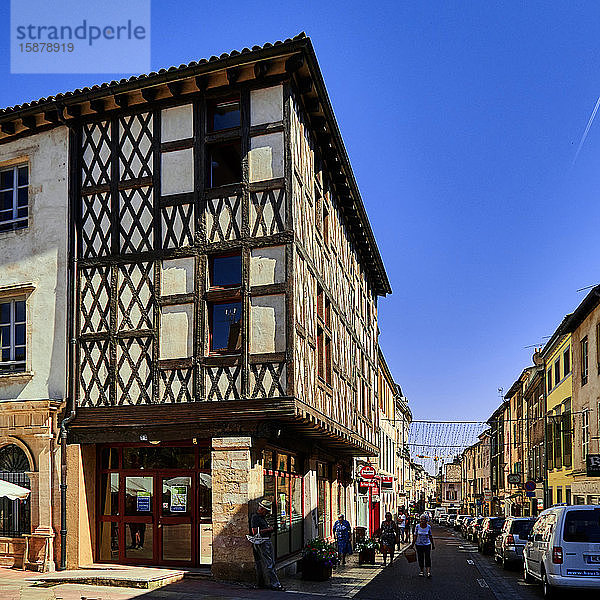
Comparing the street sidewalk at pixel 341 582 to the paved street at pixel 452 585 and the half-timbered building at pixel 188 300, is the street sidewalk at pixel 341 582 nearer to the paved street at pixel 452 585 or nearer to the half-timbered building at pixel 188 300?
the paved street at pixel 452 585

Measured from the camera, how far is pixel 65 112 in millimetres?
18672

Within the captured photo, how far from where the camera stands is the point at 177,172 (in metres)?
17.9

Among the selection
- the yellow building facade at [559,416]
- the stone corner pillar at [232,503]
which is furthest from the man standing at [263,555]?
the yellow building facade at [559,416]

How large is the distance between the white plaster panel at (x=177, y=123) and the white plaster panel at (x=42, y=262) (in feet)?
8.28

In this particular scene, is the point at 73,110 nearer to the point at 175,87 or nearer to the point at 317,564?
the point at 175,87

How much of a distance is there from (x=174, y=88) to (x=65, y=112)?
2.80 m

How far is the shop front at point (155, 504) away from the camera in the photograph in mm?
17875

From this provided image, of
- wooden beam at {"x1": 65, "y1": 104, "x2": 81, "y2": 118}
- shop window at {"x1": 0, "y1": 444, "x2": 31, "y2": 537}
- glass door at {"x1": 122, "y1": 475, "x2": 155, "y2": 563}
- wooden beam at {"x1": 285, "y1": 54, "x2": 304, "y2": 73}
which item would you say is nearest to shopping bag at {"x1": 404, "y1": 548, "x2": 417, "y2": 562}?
glass door at {"x1": 122, "y1": 475, "x2": 155, "y2": 563}

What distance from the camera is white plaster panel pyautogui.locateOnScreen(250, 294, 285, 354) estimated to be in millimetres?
16672

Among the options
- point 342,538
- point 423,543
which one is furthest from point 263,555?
point 342,538

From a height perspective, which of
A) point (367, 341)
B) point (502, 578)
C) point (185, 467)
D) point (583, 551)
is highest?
point (367, 341)

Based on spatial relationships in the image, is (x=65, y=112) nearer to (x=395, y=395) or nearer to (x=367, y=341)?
(x=367, y=341)

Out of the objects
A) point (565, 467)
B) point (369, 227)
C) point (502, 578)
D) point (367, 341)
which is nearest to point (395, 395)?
point (565, 467)

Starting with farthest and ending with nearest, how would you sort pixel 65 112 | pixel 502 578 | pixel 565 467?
pixel 565 467, pixel 502 578, pixel 65 112
